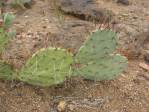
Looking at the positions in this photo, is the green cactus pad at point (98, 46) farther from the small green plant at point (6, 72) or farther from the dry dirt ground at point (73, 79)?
the small green plant at point (6, 72)

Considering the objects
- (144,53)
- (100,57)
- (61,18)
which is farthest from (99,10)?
(100,57)

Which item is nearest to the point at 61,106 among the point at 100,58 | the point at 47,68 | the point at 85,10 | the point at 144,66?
the point at 47,68

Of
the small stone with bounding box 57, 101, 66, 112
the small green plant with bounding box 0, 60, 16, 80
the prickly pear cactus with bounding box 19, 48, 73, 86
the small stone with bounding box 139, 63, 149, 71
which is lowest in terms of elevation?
the small stone with bounding box 57, 101, 66, 112

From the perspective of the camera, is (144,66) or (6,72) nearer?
(6,72)

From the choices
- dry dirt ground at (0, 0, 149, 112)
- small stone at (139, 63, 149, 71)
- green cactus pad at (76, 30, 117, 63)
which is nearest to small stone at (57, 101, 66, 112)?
dry dirt ground at (0, 0, 149, 112)

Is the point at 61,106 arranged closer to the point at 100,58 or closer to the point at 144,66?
the point at 100,58

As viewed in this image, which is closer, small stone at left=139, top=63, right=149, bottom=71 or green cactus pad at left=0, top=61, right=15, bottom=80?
green cactus pad at left=0, top=61, right=15, bottom=80

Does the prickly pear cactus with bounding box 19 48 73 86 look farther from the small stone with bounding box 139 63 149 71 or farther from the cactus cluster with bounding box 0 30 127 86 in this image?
the small stone with bounding box 139 63 149 71
